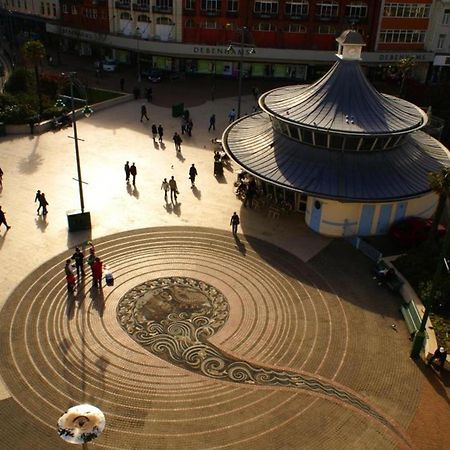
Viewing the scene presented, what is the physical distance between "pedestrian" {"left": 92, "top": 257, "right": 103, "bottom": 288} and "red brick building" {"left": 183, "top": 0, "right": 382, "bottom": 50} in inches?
1840

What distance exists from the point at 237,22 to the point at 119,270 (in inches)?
1846

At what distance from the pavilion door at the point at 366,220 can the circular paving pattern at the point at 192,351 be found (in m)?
5.04

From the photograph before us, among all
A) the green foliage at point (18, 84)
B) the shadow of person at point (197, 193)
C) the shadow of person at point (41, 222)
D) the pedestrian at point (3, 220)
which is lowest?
the shadow of person at point (41, 222)

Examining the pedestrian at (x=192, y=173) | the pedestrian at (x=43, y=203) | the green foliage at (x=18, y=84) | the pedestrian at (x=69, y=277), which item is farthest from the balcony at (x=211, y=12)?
the pedestrian at (x=69, y=277)

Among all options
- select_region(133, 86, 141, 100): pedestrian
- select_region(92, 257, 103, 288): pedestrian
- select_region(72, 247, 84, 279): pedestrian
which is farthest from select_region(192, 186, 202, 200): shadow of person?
select_region(133, 86, 141, 100): pedestrian

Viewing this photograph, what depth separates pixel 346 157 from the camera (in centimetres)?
3156

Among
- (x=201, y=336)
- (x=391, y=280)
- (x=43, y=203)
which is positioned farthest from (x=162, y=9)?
(x=201, y=336)

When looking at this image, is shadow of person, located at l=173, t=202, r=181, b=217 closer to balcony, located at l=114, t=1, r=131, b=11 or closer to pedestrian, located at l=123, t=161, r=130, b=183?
pedestrian, located at l=123, t=161, r=130, b=183

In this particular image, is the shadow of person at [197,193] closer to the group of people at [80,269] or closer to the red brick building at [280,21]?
the group of people at [80,269]

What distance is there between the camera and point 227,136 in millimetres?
36812

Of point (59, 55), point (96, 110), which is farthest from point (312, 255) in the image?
point (59, 55)

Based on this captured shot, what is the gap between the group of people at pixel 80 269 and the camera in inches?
996

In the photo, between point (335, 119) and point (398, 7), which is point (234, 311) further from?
point (398, 7)

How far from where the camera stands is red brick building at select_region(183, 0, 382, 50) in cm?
6481
